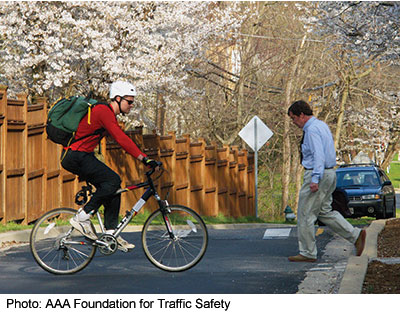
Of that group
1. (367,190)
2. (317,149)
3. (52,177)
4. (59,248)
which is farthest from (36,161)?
(367,190)

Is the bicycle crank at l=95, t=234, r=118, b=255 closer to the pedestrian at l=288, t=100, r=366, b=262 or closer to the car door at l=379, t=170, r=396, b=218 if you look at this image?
the pedestrian at l=288, t=100, r=366, b=262

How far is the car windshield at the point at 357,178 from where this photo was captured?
23.1 m

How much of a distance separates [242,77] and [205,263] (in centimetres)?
2305

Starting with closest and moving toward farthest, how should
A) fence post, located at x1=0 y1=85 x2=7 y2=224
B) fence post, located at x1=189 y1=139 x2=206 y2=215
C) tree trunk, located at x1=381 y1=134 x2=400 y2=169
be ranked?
fence post, located at x1=0 y1=85 x2=7 y2=224 < fence post, located at x1=189 y1=139 x2=206 y2=215 < tree trunk, located at x1=381 y1=134 x2=400 y2=169

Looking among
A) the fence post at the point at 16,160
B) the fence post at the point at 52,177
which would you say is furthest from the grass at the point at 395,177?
the fence post at the point at 16,160

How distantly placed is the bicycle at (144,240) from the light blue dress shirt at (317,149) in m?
1.67

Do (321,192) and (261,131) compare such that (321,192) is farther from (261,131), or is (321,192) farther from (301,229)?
(261,131)

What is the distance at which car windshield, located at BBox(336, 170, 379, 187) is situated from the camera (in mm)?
23109

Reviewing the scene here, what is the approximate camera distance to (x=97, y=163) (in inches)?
325

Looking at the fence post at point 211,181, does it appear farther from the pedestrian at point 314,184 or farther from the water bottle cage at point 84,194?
the water bottle cage at point 84,194

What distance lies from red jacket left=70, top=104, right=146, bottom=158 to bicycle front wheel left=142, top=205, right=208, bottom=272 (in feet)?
2.43

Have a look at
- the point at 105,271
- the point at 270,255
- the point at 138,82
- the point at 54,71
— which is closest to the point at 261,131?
the point at 138,82

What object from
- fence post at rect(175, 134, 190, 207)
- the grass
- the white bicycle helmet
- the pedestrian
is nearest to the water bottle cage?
the white bicycle helmet

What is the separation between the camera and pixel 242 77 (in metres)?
31.9
